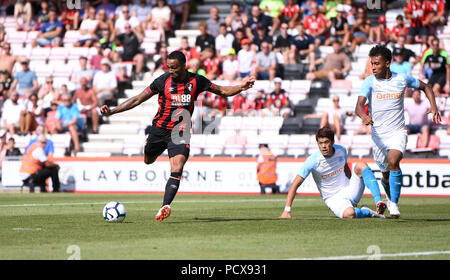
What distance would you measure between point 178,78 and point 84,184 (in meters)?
11.8

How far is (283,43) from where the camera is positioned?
84.3 ft

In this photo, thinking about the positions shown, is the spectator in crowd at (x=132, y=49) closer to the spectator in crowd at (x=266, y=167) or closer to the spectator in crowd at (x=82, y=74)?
the spectator in crowd at (x=82, y=74)

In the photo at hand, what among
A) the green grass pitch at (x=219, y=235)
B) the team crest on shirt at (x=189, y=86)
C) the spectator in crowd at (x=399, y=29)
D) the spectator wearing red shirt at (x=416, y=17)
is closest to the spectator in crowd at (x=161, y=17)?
the spectator in crowd at (x=399, y=29)

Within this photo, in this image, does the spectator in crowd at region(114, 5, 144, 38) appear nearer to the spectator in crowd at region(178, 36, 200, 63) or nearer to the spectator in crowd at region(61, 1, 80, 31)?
the spectator in crowd at region(61, 1, 80, 31)

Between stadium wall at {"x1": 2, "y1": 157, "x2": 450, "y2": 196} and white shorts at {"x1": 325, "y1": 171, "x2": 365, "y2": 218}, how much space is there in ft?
28.8

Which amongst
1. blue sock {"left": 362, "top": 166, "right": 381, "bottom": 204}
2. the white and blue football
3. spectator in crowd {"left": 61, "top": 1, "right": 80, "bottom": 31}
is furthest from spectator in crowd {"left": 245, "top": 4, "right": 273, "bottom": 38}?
the white and blue football

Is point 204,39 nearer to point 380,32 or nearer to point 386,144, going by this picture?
point 380,32

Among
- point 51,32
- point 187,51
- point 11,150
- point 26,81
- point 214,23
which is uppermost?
point 214,23

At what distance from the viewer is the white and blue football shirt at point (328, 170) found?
1185 centimetres

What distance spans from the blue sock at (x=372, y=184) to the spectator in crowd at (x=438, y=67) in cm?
1126

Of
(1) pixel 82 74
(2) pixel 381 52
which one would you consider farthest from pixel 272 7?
(2) pixel 381 52

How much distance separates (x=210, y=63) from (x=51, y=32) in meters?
6.75

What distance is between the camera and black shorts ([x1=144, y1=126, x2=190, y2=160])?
11.8 meters
